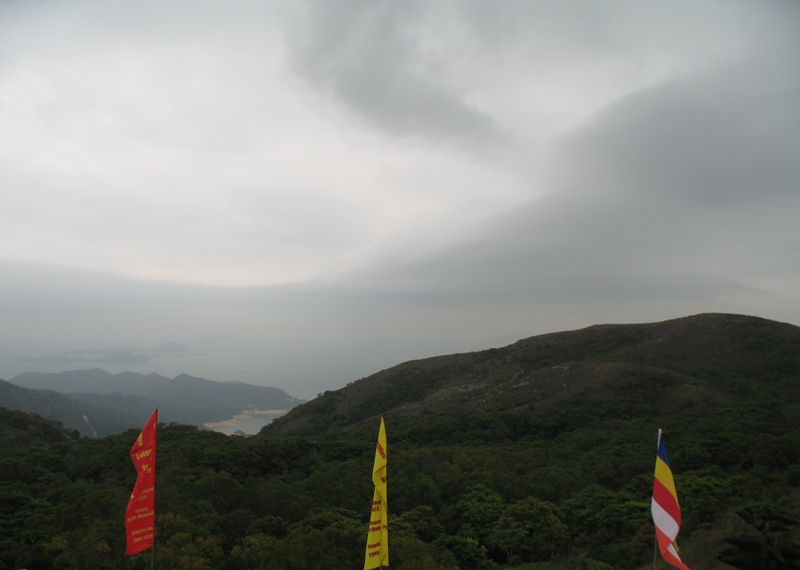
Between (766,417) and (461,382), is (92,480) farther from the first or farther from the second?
(461,382)

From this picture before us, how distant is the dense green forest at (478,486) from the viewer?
46.3ft

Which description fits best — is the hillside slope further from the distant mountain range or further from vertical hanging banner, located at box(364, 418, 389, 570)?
the distant mountain range

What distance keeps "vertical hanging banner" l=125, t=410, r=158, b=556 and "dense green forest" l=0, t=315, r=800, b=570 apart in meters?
Answer: 4.15

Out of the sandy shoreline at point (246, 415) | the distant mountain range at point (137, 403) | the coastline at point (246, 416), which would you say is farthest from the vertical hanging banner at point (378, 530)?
the sandy shoreline at point (246, 415)

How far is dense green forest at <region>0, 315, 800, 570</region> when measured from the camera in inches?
556

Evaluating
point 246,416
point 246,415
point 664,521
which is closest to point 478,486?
point 664,521

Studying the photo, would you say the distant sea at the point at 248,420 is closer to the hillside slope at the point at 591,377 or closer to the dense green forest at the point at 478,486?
the hillside slope at the point at 591,377

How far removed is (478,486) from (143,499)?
56.8 feet

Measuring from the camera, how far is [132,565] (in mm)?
13328

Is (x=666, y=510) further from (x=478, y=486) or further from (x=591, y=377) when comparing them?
(x=591, y=377)

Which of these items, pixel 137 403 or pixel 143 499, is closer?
pixel 143 499

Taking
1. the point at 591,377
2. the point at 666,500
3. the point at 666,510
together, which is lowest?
the point at 591,377

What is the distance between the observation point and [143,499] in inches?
397

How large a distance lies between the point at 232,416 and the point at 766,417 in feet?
488
